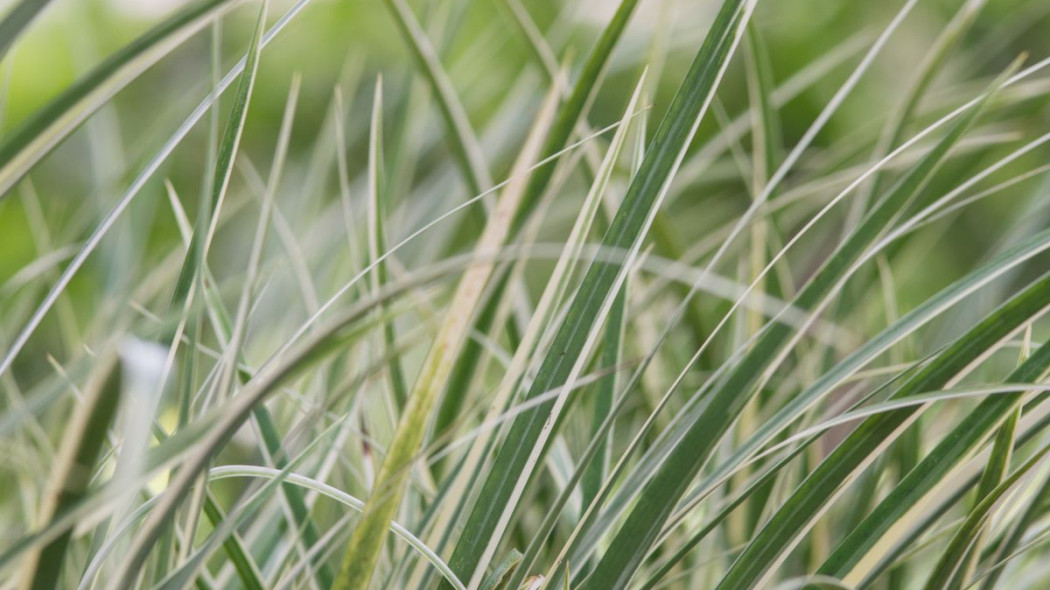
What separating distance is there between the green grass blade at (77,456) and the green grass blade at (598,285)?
126mm

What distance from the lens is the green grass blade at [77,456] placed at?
0.64ft

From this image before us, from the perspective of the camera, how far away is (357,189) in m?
0.83

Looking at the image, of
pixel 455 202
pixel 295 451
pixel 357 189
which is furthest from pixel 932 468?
pixel 357 189

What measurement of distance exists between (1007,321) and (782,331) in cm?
7

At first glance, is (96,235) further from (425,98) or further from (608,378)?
(425,98)

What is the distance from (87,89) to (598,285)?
0.54 ft

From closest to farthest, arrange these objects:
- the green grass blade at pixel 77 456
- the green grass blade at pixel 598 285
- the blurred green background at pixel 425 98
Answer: the green grass blade at pixel 77 456 < the green grass blade at pixel 598 285 < the blurred green background at pixel 425 98

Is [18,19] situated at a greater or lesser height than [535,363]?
greater

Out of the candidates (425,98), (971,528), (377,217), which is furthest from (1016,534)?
(425,98)

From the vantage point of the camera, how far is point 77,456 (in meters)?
0.20

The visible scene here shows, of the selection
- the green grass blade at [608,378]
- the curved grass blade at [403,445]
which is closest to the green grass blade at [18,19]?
the curved grass blade at [403,445]

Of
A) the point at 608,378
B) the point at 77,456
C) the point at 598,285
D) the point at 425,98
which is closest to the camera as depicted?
the point at 77,456

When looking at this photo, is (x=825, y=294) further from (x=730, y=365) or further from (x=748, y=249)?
(x=748, y=249)

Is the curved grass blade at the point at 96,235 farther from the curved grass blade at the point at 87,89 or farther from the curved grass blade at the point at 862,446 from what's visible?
the curved grass blade at the point at 862,446
